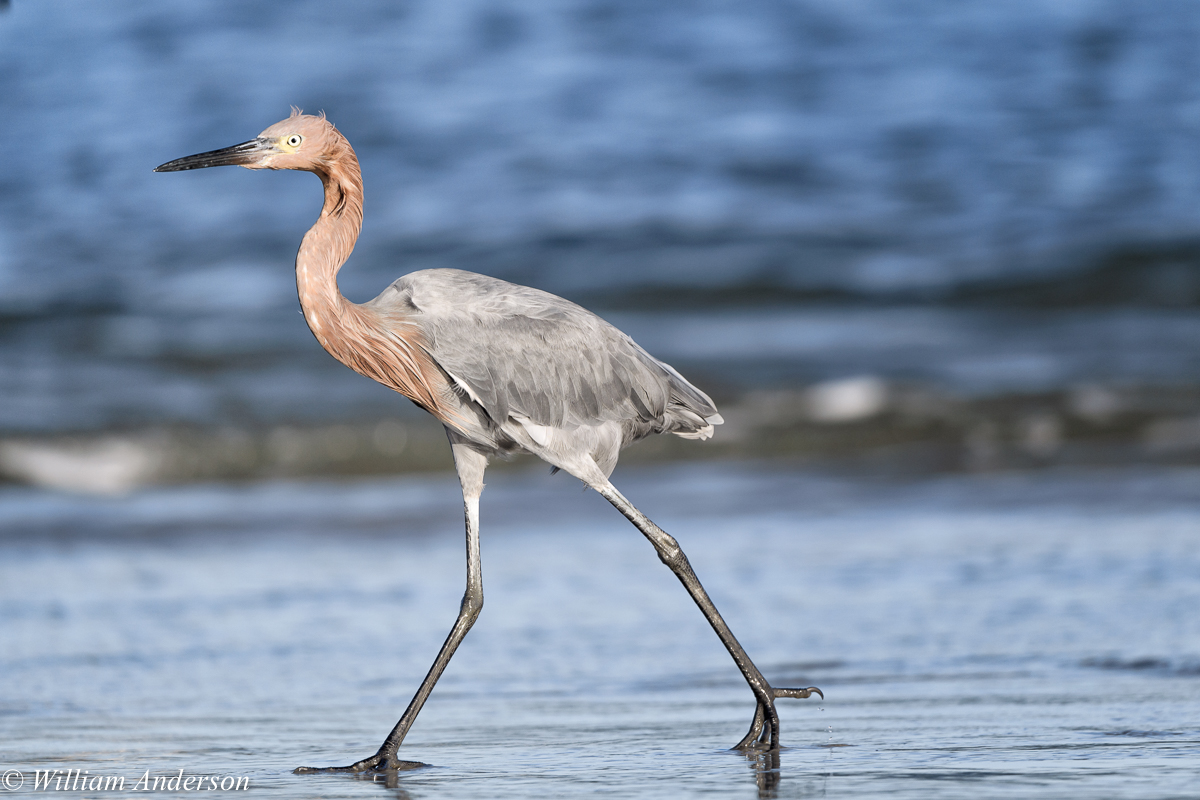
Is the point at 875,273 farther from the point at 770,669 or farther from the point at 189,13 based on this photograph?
the point at 189,13

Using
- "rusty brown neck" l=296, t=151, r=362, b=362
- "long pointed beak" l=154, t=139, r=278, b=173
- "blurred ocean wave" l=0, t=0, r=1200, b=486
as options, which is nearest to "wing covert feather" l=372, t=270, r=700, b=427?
"rusty brown neck" l=296, t=151, r=362, b=362

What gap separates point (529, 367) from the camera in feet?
13.9

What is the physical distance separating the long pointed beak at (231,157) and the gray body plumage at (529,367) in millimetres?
541

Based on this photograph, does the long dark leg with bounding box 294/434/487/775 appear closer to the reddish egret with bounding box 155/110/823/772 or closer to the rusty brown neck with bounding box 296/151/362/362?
the reddish egret with bounding box 155/110/823/772

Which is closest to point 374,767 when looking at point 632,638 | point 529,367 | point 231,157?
point 529,367

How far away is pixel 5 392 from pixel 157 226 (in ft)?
14.5

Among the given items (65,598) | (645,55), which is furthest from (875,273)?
(65,598)

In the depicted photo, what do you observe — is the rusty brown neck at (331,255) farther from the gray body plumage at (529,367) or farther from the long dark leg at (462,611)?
the long dark leg at (462,611)

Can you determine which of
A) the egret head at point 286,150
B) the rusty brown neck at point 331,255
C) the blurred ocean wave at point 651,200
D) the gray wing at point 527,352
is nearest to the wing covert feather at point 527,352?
the gray wing at point 527,352

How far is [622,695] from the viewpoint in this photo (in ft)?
15.4

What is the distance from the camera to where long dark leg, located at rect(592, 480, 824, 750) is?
157 inches

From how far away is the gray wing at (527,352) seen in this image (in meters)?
4.18

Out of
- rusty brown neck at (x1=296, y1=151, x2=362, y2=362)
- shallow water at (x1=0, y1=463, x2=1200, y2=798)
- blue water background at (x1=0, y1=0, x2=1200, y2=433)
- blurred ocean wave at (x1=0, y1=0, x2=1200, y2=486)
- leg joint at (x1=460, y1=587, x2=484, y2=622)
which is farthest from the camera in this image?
blue water background at (x1=0, y1=0, x2=1200, y2=433)

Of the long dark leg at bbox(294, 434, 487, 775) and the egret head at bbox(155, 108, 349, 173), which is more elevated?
the egret head at bbox(155, 108, 349, 173)
